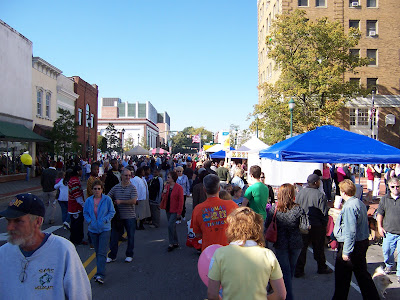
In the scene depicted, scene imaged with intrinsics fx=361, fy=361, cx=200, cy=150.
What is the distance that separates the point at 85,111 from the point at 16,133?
1846 centimetres

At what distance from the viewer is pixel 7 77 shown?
25.4m

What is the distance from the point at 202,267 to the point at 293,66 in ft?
80.0

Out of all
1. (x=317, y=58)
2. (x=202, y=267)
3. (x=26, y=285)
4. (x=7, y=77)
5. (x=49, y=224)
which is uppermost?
(x=317, y=58)

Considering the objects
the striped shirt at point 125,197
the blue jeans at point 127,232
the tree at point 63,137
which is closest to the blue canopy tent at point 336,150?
the striped shirt at point 125,197

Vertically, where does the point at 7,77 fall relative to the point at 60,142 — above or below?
above

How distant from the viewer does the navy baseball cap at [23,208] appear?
2.51m

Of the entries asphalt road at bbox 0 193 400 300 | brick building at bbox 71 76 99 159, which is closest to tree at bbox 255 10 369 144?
asphalt road at bbox 0 193 400 300

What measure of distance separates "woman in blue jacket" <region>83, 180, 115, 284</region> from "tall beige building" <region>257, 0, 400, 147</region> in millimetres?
33420

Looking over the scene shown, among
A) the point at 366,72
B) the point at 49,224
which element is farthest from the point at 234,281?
the point at 366,72

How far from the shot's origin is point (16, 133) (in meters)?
24.8

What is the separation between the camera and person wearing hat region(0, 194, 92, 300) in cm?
241

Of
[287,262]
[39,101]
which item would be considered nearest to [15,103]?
[39,101]

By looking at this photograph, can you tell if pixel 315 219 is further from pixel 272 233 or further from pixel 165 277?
pixel 165 277

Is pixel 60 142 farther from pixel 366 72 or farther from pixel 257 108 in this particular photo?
pixel 366 72
